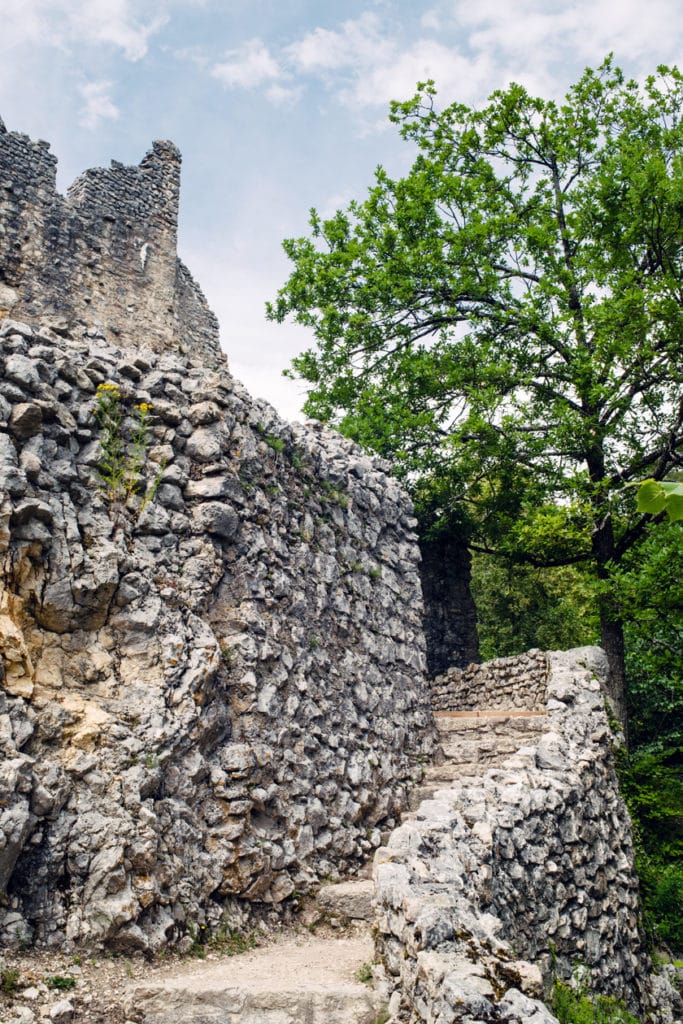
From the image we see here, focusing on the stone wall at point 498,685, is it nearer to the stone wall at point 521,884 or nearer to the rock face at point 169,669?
the stone wall at point 521,884

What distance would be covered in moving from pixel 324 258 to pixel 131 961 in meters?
12.0

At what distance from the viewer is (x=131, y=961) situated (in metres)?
4.67

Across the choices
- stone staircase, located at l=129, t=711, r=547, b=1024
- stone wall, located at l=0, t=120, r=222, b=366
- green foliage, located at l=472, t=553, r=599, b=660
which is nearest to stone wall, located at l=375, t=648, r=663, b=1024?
stone staircase, located at l=129, t=711, r=547, b=1024

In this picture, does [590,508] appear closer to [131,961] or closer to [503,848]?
[503,848]

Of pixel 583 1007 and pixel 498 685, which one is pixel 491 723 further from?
pixel 583 1007

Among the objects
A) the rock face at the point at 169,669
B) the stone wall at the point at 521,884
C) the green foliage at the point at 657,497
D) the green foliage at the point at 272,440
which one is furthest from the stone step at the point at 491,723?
the green foliage at the point at 657,497

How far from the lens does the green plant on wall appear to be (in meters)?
6.32

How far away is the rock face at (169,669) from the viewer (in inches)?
192

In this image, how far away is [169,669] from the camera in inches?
230

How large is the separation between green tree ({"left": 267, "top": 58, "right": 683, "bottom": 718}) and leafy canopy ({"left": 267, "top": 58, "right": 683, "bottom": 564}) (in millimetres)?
35

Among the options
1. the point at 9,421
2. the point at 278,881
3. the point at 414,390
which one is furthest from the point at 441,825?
the point at 414,390

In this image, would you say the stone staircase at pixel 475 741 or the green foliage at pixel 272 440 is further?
the stone staircase at pixel 475 741

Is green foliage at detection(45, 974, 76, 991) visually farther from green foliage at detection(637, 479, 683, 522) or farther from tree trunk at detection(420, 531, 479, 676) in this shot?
tree trunk at detection(420, 531, 479, 676)

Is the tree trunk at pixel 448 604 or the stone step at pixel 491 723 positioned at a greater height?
the tree trunk at pixel 448 604
